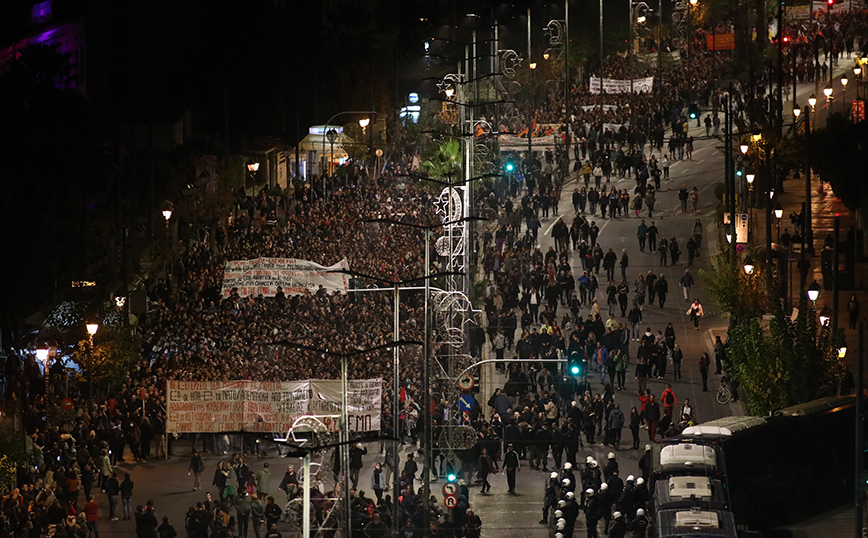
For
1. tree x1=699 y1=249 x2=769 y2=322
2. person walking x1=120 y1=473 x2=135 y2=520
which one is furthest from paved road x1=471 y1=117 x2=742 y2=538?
person walking x1=120 y1=473 x2=135 y2=520

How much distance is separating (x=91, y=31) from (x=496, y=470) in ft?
149

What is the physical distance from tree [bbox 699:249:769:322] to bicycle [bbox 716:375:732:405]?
154 inches

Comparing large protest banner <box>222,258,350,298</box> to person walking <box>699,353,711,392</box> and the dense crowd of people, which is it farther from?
person walking <box>699,353,711,392</box>

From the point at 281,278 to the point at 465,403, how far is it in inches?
461

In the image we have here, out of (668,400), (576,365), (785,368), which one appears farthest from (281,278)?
(785,368)

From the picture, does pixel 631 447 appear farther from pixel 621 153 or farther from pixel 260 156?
pixel 260 156

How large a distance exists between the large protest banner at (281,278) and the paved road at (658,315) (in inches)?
211

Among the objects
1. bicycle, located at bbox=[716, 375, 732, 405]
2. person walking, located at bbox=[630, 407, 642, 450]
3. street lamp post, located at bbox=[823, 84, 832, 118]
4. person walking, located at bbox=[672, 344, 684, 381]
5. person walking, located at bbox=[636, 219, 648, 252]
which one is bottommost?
person walking, located at bbox=[630, 407, 642, 450]

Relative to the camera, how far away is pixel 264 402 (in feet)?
114

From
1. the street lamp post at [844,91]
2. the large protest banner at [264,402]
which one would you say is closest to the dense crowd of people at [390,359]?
the large protest banner at [264,402]

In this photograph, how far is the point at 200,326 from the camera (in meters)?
42.0

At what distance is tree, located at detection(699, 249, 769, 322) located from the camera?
143 ft

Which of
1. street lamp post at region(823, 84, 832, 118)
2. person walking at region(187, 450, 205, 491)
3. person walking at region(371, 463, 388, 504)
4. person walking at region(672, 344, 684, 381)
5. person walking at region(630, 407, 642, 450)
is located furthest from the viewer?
street lamp post at region(823, 84, 832, 118)

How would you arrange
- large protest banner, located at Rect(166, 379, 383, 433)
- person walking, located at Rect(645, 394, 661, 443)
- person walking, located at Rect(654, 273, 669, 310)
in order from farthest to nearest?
person walking, located at Rect(654, 273, 669, 310)
person walking, located at Rect(645, 394, 661, 443)
large protest banner, located at Rect(166, 379, 383, 433)
